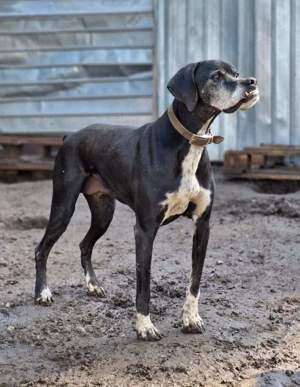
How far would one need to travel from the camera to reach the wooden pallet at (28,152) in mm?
10719

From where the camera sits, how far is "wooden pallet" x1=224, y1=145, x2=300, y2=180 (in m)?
9.85

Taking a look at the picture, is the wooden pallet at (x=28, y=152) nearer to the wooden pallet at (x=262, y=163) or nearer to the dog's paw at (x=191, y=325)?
the wooden pallet at (x=262, y=163)

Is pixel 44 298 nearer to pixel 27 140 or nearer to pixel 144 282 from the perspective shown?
pixel 144 282

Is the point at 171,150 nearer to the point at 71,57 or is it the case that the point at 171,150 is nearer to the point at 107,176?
the point at 107,176

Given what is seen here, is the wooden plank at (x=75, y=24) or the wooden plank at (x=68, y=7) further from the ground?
the wooden plank at (x=68, y=7)

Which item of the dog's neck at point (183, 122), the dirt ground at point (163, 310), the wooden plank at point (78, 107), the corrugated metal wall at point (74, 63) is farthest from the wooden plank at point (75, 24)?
the dog's neck at point (183, 122)

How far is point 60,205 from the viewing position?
591 centimetres

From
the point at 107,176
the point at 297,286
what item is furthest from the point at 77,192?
the point at 297,286

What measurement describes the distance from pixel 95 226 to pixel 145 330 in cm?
139

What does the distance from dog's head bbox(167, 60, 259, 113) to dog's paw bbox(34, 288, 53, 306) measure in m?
1.88

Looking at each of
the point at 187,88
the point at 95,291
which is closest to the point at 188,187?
the point at 187,88

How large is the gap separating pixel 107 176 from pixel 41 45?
220 inches

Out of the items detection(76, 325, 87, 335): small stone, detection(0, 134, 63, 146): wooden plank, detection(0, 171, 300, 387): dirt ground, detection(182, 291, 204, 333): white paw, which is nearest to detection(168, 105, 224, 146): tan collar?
detection(182, 291, 204, 333): white paw

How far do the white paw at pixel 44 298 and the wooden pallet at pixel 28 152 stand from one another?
4.93 meters
